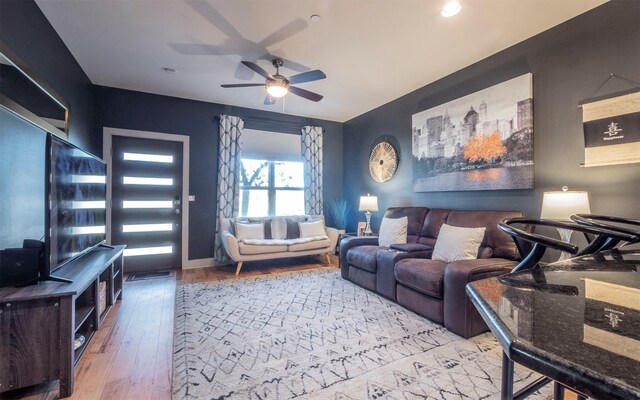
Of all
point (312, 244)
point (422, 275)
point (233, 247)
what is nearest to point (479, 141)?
point (422, 275)

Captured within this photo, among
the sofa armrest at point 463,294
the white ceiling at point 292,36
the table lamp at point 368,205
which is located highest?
the white ceiling at point 292,36

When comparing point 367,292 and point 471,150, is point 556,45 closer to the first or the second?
point 471,150

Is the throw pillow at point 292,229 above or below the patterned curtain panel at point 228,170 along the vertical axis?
below

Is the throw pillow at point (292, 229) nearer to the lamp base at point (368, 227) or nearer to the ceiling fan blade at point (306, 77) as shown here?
the lamp base at point (368, 227)

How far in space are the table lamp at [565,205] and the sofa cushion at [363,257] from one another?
5.33 ft

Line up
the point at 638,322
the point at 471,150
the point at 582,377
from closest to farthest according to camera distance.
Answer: the point at 582,377, the point at 638,322, the point at 471,150

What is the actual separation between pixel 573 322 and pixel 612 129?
2627 millimetres

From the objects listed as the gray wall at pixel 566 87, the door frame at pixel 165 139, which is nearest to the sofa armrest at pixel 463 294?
the gray wall at pixel 566 87

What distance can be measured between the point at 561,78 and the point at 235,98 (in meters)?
4.01

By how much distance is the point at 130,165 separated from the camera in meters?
4.15

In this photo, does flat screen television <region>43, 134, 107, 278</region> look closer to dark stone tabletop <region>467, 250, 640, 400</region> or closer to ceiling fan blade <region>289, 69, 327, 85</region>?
ceiling fan blade <region>289, 69, 327, 85</region>

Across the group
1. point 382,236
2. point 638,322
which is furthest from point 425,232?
point 638,322

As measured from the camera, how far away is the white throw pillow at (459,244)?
8.81 feet

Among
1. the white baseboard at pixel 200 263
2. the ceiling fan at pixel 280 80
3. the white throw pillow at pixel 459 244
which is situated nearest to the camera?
the white throw pillow at pixel 459 244
